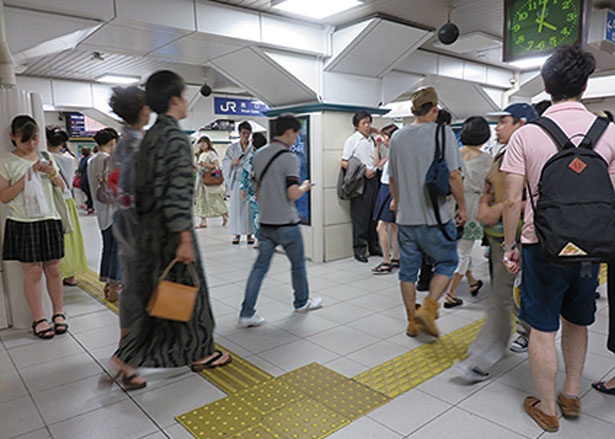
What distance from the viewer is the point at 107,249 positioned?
420 centimetres

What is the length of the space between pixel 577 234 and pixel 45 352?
3.28m

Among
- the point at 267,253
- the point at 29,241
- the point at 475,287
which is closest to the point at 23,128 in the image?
the point at 29,241

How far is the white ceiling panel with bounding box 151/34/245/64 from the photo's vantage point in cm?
456

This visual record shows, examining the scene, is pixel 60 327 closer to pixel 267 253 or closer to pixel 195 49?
pixel 267 253

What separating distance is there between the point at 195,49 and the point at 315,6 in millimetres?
1401

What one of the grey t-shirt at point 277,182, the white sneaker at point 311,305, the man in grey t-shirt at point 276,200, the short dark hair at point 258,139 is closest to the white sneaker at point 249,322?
the man in grey t-shirt at point 276,200

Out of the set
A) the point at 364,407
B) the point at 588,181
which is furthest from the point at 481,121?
the point at 364,407

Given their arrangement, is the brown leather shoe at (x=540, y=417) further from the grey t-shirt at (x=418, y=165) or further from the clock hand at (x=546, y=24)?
the clock hand at (x=546, y=24)

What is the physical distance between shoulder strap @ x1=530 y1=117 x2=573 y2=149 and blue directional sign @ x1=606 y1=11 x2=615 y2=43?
3793mm

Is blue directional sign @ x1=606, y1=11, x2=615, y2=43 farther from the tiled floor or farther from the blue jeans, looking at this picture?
the blue jeans

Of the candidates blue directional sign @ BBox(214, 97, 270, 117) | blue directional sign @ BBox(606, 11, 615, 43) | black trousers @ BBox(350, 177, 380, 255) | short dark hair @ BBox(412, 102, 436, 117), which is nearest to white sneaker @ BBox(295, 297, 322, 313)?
short dark hair @ BBox(412, 102, 436, 117)

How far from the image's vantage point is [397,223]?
3.20 meters

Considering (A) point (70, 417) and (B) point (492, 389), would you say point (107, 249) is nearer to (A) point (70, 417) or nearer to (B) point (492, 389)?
(A) point (70, 417)

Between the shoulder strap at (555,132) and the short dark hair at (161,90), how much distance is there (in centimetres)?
175
